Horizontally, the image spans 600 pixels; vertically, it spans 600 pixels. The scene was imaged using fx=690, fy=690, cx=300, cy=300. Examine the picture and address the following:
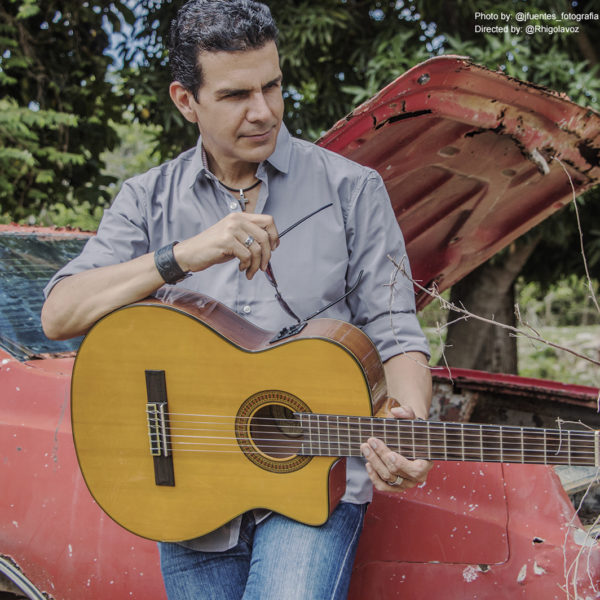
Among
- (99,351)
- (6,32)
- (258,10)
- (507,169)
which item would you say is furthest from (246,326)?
(6,32)

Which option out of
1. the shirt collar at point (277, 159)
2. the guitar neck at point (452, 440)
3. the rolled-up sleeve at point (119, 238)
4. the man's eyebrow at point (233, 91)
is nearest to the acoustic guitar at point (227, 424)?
the guitar neck at point (452, 440)

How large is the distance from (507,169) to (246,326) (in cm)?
127

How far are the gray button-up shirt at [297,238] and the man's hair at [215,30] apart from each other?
263 mm

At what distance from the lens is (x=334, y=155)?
2092mm

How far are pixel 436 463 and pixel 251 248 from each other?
775 mm

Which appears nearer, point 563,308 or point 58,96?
point 58,96

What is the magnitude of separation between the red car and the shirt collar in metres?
0.17

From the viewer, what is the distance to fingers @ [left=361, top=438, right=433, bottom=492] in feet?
5.19

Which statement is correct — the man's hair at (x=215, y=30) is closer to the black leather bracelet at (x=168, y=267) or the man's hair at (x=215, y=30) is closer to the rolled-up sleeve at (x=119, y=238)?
the rolled-up sleeve at (x=119, y=238)

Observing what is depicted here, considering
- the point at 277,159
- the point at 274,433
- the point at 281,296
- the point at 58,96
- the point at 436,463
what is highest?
the point at 58,96

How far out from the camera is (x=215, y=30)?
1.90 m

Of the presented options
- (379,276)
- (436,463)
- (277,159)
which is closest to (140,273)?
(277,159)

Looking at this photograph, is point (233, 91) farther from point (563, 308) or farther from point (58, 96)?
point (563, 308)

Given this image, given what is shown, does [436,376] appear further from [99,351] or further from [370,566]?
[99,351]
